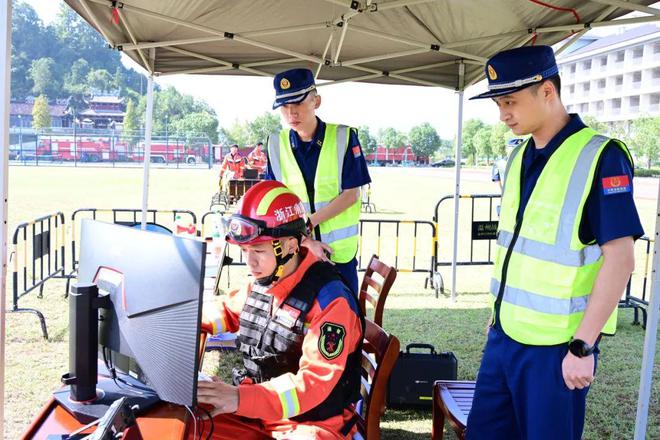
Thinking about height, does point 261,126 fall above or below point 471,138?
below

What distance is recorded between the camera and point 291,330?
71.8 inches

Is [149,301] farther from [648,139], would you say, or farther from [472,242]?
[648,139]

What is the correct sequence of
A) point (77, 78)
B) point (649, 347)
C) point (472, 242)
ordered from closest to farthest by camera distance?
point (649, 347) → point (472, 242) → point (77, 78)

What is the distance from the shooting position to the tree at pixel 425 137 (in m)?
82.6

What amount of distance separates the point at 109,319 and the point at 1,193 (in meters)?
0.74

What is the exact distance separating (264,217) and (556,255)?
0.94 meters

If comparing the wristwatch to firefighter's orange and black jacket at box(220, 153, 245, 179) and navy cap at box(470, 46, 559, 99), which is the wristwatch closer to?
navy cap at box(470, 46, 559, 99)

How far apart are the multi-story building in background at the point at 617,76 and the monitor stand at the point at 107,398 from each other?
6593 centimetres

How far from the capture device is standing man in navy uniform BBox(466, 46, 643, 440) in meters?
1.74

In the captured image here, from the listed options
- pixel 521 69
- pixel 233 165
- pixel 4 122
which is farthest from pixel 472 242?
pixel 233 165

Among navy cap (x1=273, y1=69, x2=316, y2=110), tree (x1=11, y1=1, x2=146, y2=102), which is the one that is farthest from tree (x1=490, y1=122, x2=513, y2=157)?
navy cap (x1=273, y1=69, x2=316, y2=110)

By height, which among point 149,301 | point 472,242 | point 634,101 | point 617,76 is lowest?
point 472,242

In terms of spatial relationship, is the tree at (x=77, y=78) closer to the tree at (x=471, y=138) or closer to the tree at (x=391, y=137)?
the tree at (x=391, y=137)

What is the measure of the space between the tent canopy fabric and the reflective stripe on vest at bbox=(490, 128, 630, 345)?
194 cm
